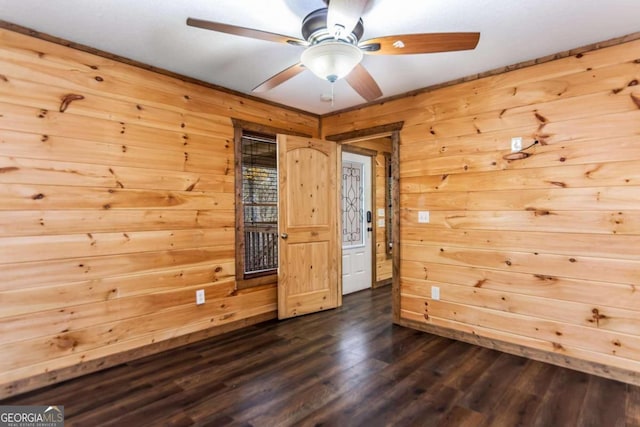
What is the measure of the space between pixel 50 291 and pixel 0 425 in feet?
2.69

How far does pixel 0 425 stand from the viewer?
195 cm

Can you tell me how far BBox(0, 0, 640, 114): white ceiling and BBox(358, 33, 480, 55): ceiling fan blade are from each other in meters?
0.29

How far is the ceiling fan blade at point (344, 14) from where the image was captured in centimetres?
160

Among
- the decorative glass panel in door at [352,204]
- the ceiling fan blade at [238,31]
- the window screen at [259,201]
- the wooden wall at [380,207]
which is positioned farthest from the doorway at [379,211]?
the ceiling fan blade at [238,31]

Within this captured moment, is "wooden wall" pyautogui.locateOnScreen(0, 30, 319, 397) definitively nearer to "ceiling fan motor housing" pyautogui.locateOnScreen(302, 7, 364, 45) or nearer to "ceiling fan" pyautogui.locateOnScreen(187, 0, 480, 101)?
"ceiling fan" pyautogui.locateOnScreen(187, 0, 480, 101)

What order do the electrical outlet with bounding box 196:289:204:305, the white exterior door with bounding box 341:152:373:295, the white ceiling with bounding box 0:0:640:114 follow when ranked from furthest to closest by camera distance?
the white exterior door with bounding box 341:152:373:295 → the electrical outlet with bounding box 196:289:204:305 → the white ceiling with bounding box 0:0:640:114

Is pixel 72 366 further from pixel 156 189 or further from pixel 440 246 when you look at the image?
pixel 440 246

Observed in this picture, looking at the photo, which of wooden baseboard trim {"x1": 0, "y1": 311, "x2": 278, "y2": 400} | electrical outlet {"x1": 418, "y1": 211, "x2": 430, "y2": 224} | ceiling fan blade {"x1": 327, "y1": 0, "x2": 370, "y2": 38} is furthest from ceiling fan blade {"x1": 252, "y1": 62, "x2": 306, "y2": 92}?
wooden baseboard trim {"x1": 0, "y1": 311, "x2": 278, "y2": 400}

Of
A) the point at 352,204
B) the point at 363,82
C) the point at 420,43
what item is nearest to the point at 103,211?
the point at 363,82

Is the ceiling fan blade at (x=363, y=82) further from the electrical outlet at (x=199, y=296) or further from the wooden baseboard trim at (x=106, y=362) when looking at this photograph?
the wooden baseboard trim at (x=106, y=362)

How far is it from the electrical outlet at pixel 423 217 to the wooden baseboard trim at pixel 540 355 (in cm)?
105

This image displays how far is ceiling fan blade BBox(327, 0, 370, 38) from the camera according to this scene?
160 cm

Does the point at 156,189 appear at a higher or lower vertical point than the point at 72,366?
higher

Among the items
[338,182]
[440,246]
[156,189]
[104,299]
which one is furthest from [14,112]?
[440,246]
